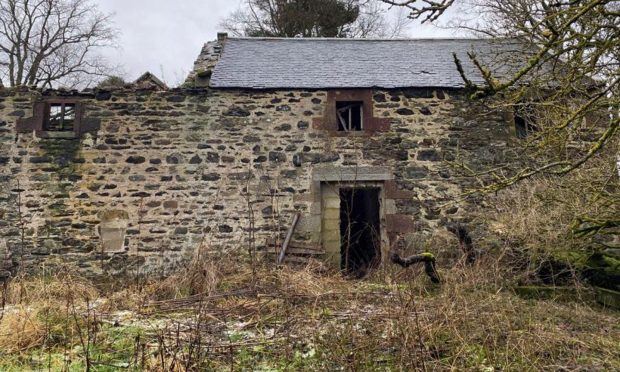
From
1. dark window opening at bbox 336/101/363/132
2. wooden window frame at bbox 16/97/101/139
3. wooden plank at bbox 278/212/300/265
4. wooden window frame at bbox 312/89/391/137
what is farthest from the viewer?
dark window opening at bbox 336/101/363/132

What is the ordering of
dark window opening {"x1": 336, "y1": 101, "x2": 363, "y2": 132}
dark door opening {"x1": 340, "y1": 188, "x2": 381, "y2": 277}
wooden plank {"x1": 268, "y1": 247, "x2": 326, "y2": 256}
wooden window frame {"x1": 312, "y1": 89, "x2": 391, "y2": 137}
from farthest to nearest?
dark door opening {"x1": 340, "y1": 188, "x2": 381, "y2": 277} < dark window opening {"x1": 336, "y1": 101, "x2": 363, "y2": 132} < wooden window frame {"x1": 312, "y1": 89, "x2": 391, "y2": 137} < wooden plank {"x1": 268, "y1": 247, "x2": 326, "y2": 256}

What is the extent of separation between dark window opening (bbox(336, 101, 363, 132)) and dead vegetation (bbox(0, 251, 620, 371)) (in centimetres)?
380

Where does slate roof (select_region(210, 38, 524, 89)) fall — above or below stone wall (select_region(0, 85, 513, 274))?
above

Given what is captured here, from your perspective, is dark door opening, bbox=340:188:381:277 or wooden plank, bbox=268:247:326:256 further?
dark door opening, bbox=340:188:381:277

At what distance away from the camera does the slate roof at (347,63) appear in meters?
8.35

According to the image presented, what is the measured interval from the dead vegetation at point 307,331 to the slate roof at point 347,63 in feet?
13.9

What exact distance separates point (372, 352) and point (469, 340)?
0.77 meters

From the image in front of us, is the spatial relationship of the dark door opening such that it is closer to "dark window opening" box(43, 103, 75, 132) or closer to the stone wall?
the stone wall

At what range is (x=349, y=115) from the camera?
8.36 m

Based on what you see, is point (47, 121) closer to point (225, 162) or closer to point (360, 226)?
point (225, 162)

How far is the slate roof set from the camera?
8.35 metres

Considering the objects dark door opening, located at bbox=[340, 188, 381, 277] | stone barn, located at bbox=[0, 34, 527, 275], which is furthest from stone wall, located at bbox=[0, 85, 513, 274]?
dark door opening, located at bbox=[340, 188, 381, 277]

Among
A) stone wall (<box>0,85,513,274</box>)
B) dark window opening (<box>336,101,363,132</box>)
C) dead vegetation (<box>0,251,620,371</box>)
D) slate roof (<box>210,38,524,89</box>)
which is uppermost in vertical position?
slate roof (<box>210,38,524,89</box>)

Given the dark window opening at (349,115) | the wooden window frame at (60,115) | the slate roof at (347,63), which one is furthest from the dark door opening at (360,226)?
the wooden window frame at (60,115)
